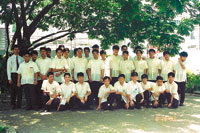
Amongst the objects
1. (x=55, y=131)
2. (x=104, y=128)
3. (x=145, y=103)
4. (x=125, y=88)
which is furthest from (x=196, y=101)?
(x=55, y=131)

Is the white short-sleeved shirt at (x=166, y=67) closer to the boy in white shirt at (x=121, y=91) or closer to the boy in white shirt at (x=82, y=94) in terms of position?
the boy in white shirt at (x=121, y=91)

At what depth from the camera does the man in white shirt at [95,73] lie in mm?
8539

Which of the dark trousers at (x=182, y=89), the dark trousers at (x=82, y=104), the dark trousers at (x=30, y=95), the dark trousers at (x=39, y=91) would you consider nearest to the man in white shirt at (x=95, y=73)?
the dark trousers at (x=82, y=104)

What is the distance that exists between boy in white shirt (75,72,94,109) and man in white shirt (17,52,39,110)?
1.29 meters

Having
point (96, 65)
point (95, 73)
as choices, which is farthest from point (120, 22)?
point (95, 73)

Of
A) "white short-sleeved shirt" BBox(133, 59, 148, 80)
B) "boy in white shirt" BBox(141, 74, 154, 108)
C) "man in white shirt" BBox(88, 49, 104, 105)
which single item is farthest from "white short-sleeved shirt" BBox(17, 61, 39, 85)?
"boy in white shirt" BBox(141, 74, 154, 108)

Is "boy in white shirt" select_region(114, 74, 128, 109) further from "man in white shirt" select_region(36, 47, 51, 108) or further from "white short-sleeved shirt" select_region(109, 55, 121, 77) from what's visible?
"man in white shirt" select_region(36, 47, 51, 108)

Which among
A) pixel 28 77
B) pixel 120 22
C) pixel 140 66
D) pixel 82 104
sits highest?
pixel 120 22

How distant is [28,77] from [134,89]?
3.23 m

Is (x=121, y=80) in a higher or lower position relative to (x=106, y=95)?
higher

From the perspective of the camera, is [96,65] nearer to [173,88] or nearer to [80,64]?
[80,64]

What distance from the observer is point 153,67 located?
350 inches

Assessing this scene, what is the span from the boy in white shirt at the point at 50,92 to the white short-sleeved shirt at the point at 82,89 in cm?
60

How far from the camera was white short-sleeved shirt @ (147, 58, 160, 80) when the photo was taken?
888 centimetres
